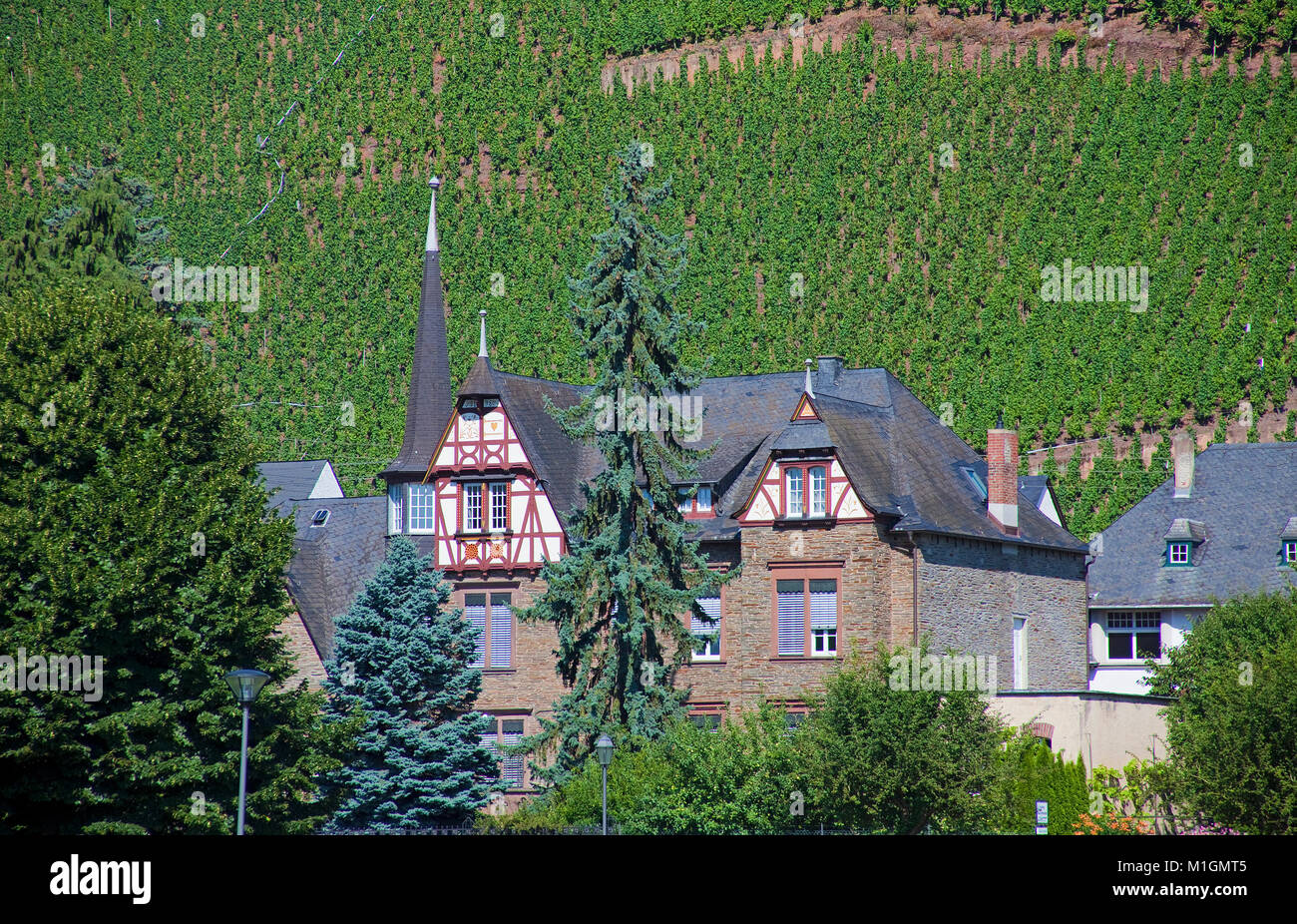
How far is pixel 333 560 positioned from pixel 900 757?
2294 cm

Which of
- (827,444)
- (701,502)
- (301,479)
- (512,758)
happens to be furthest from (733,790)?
(301,479)

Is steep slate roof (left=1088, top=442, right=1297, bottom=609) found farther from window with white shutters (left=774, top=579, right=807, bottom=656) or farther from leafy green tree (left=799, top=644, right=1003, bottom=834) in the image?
leafy green tree (left=799, top=644, right=1003, bottom=834)

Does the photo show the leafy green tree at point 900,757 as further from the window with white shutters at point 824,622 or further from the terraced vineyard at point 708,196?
the terraced vineyard at point 708,196

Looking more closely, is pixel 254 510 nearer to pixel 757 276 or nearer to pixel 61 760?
pixel 61 760

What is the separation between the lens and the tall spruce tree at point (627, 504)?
3391 centimetres

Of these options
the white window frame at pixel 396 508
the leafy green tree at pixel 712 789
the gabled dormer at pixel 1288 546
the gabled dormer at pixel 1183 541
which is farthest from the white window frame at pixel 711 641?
the gabled dormer at pixel 1288 546

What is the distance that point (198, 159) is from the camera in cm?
8956

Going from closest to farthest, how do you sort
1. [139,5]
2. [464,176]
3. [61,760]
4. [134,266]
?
[61,760] < [134,266] < [464,176] < [139,5]

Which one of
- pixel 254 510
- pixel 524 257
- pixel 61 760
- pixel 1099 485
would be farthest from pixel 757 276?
pixel 61 760

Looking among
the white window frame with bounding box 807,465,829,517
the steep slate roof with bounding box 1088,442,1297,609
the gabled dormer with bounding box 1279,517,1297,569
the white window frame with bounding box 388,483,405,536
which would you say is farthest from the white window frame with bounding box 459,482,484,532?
the gabled dormer with bounding box 1279,517,1297,569

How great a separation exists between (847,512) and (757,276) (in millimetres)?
38817

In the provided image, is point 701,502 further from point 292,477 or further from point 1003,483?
point 292,477

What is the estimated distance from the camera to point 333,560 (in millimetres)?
46406

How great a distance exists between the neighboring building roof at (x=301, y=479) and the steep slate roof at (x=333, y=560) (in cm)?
476
